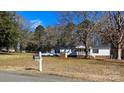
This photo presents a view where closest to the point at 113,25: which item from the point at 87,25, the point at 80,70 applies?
the point at 87,25

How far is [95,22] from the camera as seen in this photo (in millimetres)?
53594

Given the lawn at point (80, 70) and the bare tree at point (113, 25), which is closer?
the lawn at point (80, 70)

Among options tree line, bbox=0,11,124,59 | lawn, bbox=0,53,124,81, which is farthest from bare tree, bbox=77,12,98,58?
lawn, bbox=0,53,124,81

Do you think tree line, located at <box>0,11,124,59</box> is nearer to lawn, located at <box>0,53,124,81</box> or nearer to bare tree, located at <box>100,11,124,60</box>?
bare tree, located at <box>100,11,124,60</box>

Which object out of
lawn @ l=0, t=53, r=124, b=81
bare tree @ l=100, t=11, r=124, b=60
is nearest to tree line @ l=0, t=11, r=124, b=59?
bare tree @ l=100, t=11, r=124, b=60

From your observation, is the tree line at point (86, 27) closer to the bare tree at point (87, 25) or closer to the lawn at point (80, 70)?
the bare tree at point (87, 25)

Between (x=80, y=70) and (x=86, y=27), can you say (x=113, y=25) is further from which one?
(x=80, y=70)

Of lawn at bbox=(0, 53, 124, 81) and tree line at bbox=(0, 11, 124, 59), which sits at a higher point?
tree line at bbox=(0, 11, 124, 59)

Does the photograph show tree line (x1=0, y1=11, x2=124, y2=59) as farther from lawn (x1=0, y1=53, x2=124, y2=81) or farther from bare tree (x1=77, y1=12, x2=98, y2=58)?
lawn (x1=0, y1=53, x2=124, y2=81)

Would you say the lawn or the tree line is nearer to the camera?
the lawn

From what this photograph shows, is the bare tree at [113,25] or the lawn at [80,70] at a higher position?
the bare tree at [113,25]

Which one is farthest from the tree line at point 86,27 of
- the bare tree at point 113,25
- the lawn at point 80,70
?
the lawn at point 80,70

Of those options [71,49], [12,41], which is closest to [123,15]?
[12,41]
